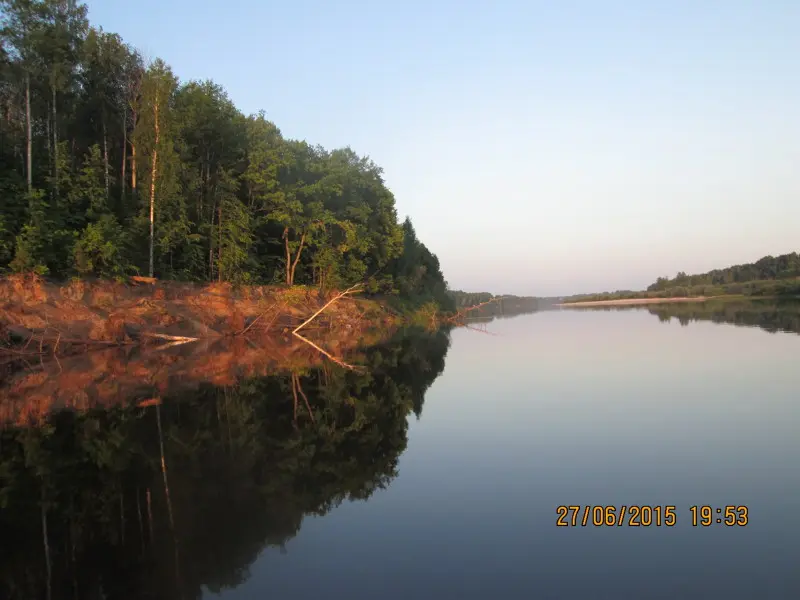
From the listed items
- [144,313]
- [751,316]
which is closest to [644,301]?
[751,316]

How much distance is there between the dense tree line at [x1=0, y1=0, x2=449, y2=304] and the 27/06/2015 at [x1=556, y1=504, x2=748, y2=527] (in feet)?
92.0

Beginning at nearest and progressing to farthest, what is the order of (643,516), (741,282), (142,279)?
(643,516) → (142,279) → (741,282)

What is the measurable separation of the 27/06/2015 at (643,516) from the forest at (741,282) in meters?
88.9

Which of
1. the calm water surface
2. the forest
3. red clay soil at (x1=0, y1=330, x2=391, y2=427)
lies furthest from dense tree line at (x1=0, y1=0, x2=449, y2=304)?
the forest

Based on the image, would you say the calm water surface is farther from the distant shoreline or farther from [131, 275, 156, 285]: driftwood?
the distant shoreline

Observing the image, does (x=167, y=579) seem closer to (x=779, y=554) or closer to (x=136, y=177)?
(x=779, y=554)

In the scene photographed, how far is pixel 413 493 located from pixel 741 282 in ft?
373

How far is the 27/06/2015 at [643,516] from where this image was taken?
17.3ft

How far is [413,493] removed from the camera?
6.45 meters

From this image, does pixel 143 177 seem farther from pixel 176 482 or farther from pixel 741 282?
pixel 741 282

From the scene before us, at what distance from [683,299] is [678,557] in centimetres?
11166

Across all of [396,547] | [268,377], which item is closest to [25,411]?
[268,377]

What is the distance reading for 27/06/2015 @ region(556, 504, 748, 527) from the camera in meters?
5.28

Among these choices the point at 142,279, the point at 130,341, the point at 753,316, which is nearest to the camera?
the point at 130,341
